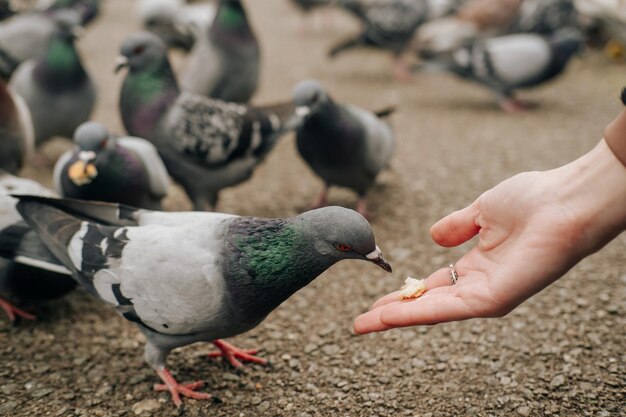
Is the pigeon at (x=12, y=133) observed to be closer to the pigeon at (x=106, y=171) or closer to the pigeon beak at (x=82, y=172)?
the pigeon at (x=106, y=171)

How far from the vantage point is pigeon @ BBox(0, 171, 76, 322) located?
305cm

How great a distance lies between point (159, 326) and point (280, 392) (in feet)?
2.24

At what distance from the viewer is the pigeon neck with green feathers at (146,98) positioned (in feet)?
14.0

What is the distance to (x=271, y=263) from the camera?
249 cm

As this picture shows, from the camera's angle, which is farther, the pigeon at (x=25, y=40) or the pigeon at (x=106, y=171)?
the pigeon at (x=25, y=40)

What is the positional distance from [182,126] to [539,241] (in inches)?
107

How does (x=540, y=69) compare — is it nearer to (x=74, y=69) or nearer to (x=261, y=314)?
(x=74, y=69)

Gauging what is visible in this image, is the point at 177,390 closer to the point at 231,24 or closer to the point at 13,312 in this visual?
the point at 13,312

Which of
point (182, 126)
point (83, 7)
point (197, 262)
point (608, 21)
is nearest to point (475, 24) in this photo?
point (608, 21)

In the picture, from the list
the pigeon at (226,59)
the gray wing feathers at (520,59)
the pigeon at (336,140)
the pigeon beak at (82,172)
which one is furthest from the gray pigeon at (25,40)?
the gray wing feathers at (520,59)

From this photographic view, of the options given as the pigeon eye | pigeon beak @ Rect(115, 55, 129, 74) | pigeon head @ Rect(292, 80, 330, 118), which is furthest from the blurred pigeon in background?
the pigeon eye

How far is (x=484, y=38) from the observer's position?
8461 mm

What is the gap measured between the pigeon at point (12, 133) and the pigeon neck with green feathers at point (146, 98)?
764 millimetres

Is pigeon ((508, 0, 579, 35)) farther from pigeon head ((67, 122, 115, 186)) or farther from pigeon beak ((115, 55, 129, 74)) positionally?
pigeon head ((67, 122, 115, 186))
